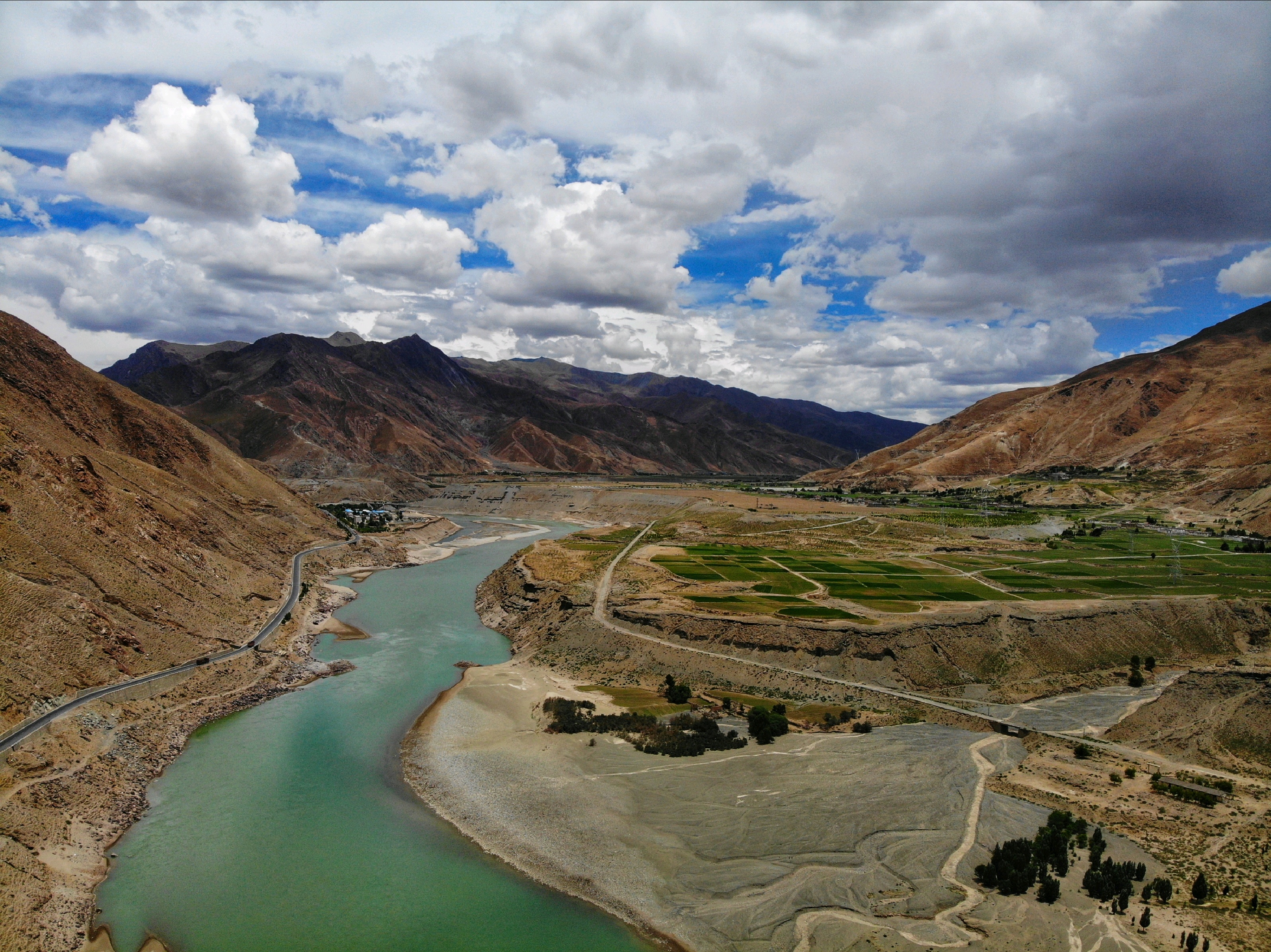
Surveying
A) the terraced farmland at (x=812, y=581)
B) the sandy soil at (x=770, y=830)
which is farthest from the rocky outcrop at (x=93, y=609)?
the terraced farmland at (x=812, y=581)

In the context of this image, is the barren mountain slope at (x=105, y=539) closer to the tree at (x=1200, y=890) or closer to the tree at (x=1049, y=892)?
the tree at (x=1049, y=892)

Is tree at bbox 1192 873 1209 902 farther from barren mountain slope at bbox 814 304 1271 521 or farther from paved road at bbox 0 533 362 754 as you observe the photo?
barren mountain slope at bbox 814 304 1271 521

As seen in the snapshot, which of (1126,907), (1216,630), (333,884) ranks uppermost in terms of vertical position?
(1216,630)

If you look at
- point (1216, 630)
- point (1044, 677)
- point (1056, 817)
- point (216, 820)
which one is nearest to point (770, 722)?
point (1056, 817)

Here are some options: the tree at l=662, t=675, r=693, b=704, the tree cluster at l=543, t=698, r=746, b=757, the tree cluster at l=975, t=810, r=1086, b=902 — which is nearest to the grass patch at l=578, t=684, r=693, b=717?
the tree at l=662, t=675, r=693, b=704

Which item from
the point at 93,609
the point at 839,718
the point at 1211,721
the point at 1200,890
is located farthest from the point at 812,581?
the point at 93,609

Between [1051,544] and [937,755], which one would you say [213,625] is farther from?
[1051,544]
